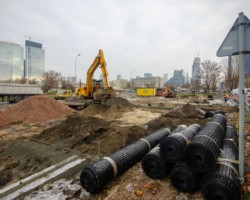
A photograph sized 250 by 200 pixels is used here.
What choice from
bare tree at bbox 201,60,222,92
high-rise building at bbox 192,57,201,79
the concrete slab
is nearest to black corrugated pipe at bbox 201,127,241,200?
the concrete slab

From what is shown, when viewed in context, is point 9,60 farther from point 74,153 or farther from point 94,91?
point 74,153

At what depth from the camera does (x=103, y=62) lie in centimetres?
1748

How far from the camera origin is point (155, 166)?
161 inches

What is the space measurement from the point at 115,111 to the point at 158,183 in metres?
12.1

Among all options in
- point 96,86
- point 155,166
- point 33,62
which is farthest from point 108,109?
point 33,62

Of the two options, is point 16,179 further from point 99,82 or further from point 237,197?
point 99,82

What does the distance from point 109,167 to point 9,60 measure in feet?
363

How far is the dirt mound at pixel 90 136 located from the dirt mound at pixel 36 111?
16.4ft

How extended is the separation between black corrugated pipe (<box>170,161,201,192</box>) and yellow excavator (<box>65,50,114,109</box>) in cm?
1429

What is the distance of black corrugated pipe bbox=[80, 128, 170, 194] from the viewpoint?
393 cm

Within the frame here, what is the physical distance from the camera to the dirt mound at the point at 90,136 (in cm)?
686

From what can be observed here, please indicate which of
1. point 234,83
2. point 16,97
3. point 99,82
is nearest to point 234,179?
point 99,82

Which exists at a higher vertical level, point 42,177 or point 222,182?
point 222,182

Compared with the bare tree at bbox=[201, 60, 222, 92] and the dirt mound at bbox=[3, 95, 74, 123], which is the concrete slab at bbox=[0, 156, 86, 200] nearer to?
the dirt mound at bbox=[3, 95, 74, 123]
